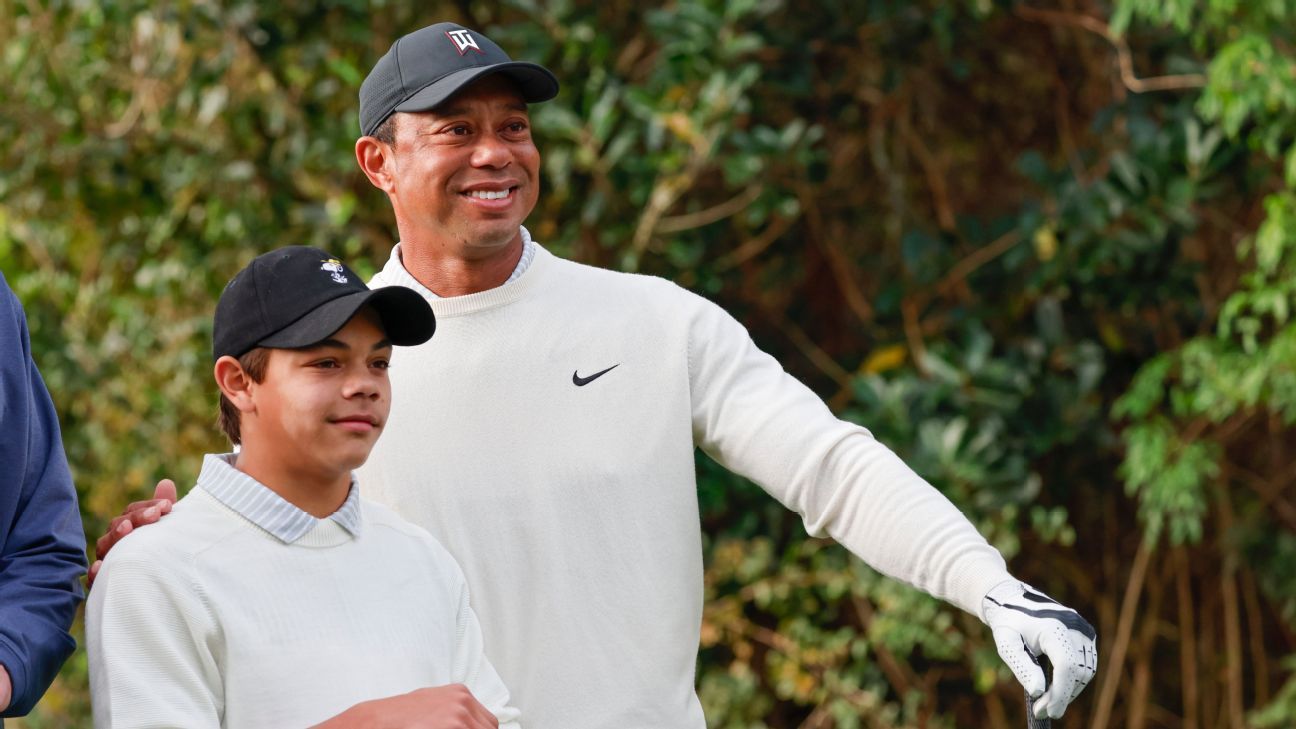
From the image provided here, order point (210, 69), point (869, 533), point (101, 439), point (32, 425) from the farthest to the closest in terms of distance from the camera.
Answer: point (101, 439) < point (210, 69) < point (869, 533) < point (32, 425)

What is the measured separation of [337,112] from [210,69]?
41cm

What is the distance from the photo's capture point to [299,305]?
239cm

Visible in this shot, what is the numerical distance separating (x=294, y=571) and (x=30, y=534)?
38cm

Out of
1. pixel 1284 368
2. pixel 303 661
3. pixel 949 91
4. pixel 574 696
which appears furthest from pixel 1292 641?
pixel 303 661

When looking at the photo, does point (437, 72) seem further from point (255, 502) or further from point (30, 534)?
point (30, 534)

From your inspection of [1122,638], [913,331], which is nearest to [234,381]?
[913,331]

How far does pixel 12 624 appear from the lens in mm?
2338

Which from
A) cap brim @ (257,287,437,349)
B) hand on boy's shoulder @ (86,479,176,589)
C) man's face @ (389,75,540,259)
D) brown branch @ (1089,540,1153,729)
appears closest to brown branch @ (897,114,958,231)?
brown branch @ (1089,540,1153,729)

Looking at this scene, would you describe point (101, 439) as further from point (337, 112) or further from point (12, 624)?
point (12, 624)

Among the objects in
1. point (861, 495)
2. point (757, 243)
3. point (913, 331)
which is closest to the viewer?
point (861, 495)

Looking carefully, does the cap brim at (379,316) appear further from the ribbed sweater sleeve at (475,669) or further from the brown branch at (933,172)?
the brown branch at (933,172)

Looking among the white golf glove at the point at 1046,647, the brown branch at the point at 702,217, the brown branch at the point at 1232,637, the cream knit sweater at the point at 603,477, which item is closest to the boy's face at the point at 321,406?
the cream knit sweater at the point at 603,477

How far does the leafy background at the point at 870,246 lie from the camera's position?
216 inches

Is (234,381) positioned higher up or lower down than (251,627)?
higher up
